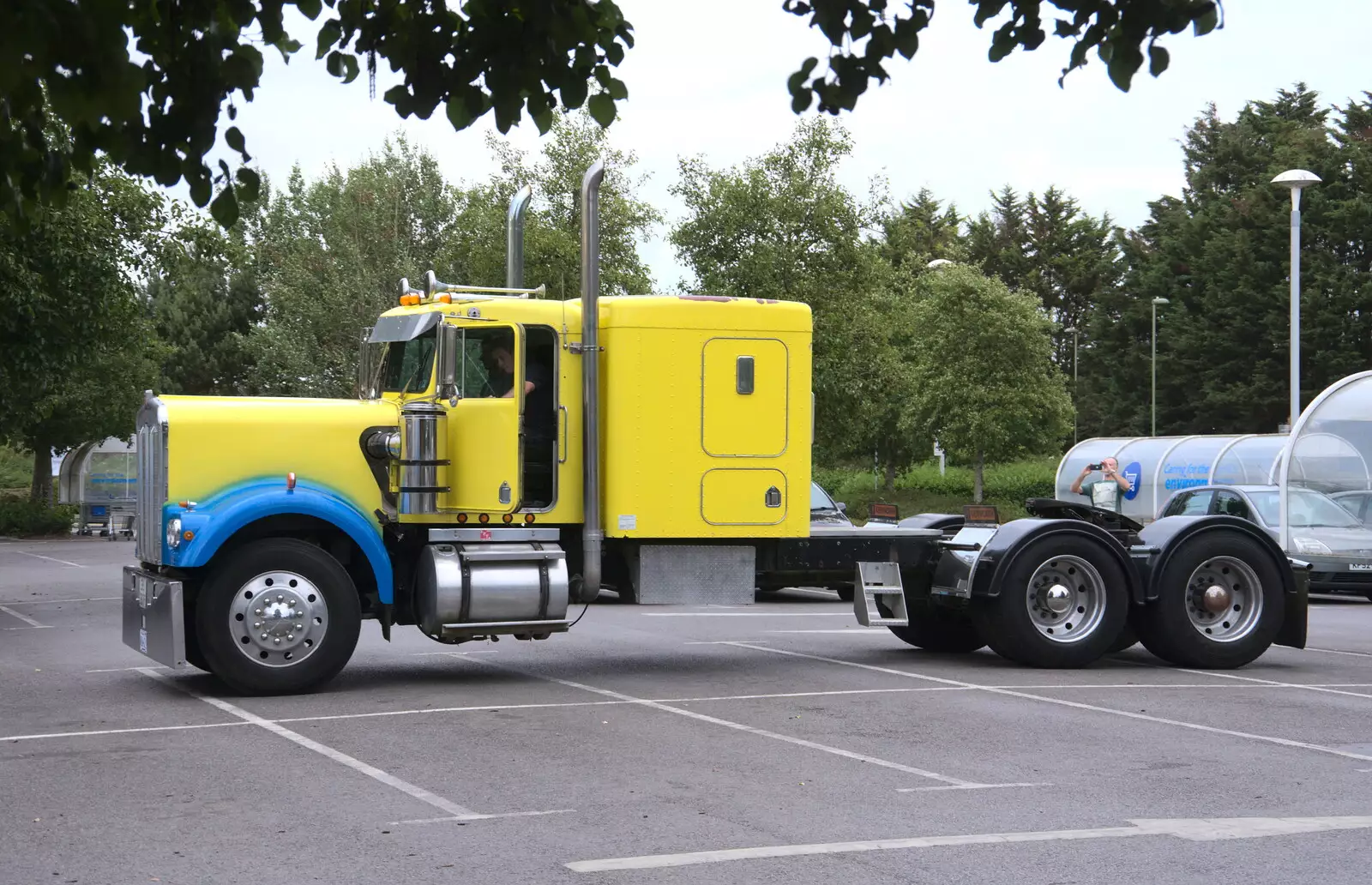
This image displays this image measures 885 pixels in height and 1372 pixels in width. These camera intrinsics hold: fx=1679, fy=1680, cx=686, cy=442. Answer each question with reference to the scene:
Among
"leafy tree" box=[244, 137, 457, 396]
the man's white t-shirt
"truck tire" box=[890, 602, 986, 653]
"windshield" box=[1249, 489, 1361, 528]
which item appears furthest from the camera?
"leafy tree" box=[244, 137, 457, 396]

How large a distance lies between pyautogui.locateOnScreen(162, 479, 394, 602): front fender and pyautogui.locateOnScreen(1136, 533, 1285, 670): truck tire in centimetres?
621

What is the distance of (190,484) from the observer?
1168cm

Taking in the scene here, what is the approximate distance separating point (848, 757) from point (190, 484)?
5.20 meters

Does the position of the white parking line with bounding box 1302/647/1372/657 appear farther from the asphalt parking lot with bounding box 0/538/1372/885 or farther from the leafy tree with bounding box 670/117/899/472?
the leafy tree with bounding box 670/117/899/472

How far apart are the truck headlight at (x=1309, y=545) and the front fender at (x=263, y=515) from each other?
14962mm

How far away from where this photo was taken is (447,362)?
1235 centimetres

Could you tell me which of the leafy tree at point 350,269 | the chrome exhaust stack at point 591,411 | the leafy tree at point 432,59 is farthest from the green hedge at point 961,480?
the leafy tree at point 432,59

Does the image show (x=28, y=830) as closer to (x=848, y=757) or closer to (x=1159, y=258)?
(x=848, y=757)

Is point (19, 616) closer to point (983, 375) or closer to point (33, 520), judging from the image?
point (33, 520)

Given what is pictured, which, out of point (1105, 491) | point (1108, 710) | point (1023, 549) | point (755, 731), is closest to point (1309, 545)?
point (1105, 491)

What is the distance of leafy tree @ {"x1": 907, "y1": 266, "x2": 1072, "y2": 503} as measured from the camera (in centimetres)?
4997

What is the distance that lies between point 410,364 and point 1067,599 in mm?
5502

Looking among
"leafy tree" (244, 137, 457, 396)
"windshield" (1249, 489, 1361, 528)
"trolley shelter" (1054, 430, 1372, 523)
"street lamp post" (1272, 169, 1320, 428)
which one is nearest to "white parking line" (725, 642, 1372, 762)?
"windshield" (1249, 489, 1361, 528)

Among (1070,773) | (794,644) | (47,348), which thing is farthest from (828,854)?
Answer: (47,348)
